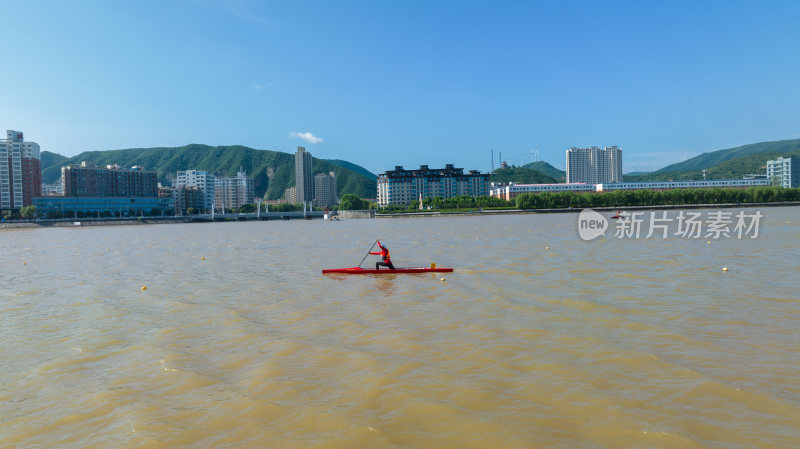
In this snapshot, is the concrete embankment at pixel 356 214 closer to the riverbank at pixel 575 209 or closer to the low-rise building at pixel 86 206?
the riverbank at pixel 575 209

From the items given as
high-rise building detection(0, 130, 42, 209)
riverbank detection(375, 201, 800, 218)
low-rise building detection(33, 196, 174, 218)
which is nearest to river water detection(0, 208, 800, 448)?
riverbank detection(375, 201, 800, 218)

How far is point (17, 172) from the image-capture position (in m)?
176

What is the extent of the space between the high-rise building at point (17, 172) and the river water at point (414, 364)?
191 m

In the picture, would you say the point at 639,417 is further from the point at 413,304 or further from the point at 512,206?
the point at 512,206

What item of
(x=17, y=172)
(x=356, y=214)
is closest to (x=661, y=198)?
(x=356, y=214)

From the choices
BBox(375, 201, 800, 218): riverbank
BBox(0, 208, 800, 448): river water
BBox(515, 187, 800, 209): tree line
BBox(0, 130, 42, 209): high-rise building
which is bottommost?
BBox(0, 208, 800, 448): river water

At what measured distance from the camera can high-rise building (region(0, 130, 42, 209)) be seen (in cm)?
17225

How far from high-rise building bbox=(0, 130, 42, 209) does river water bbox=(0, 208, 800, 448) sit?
190680 millimetres

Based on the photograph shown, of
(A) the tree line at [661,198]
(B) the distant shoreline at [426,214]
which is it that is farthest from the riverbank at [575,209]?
(A) the tree line at [661,198]

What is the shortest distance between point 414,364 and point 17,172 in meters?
210

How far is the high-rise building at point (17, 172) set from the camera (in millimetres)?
172250

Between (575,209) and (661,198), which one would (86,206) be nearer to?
(575,209)

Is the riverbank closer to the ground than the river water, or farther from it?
farther from it

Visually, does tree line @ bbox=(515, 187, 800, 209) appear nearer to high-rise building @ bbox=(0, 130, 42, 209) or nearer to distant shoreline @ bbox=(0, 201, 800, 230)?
distant shoreline @ bbox=(0, 201, 800, 230)
